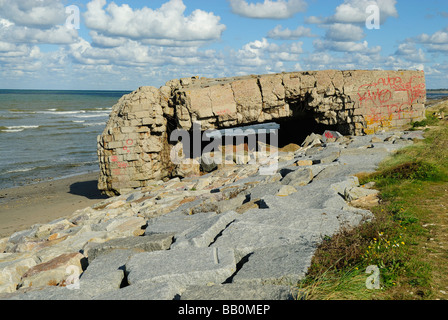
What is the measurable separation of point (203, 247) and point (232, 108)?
6766 millimetres

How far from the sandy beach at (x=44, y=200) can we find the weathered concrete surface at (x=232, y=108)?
151cm

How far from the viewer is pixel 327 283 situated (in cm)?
302

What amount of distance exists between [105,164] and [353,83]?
277 inches

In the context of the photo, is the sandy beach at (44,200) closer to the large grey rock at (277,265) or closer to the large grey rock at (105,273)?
the large grey rock at (105,273)

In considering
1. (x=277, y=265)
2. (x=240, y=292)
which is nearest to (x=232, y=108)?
(x=277, y=265)

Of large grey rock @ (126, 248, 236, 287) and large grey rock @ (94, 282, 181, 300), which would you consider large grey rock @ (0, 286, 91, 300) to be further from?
large grey rock @ (126, 248, 236, 287)

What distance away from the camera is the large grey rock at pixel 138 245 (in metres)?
4.43

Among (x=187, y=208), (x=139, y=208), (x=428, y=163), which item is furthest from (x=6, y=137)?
(x=428, y=163)

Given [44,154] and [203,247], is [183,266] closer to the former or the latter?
[203,247]

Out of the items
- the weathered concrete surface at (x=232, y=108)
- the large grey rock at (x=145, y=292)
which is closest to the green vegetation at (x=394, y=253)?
→ the large grey rock at (x=145, y=292)

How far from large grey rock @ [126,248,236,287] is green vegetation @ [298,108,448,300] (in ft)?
2.55

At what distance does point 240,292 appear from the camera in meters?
3.01

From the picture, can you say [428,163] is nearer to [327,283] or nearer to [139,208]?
[327,283]

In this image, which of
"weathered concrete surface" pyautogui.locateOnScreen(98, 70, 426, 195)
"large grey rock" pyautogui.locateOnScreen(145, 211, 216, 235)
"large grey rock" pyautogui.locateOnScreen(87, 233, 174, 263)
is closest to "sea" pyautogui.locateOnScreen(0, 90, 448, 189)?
"weathered concrete surface" pyautogui.locateOnScreen(98, 70, 426, 195)
